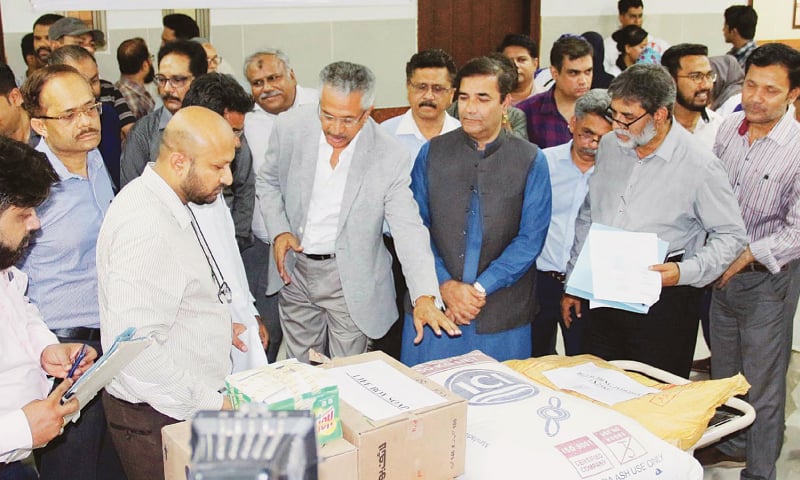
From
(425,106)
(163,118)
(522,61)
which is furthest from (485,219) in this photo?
(522,61)

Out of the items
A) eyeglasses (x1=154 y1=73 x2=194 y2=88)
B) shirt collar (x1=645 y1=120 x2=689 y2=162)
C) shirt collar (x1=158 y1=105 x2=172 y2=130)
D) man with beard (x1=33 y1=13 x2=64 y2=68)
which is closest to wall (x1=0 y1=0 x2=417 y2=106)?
man with beard (x1=33 y1=13 x2=64 y2=68)

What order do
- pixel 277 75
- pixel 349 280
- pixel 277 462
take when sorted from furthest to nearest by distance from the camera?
pixel 277 75
pixel 349 280
pixel 277 462

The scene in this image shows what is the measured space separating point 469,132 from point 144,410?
1.63m

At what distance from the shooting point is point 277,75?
13.6ft

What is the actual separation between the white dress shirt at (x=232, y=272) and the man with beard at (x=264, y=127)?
0.71 meters

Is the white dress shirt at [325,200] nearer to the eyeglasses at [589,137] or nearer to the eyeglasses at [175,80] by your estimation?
the eyeglasses at [589,137]

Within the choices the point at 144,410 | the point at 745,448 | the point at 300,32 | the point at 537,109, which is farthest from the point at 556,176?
the point at 300,32

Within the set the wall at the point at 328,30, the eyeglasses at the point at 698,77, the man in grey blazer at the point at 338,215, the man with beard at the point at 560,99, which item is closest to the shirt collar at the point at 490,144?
the man in grey blazer at the point at 338,215

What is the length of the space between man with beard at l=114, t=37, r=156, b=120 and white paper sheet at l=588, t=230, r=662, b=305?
3407 mm

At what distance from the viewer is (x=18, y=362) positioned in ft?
6.51

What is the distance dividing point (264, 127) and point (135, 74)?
168 centimetres

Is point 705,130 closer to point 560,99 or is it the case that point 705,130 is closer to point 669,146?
point 560,99

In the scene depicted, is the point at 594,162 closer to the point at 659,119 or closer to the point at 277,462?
the point at 659,119

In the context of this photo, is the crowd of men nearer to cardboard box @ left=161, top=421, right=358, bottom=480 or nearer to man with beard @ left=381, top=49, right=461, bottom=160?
cardboard box @ left=161, top=421, right=358, bottom=480
